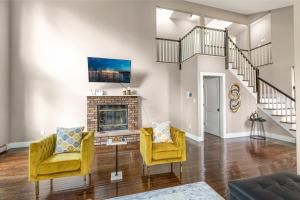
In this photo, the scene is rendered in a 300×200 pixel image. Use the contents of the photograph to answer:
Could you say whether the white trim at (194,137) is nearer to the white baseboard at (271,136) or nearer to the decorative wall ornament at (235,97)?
the white baseboard at (271,136)

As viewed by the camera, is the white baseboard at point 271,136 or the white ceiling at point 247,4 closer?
the white baseboard at point 271,136

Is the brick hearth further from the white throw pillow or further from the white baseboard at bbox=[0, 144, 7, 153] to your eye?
the white throw pillow

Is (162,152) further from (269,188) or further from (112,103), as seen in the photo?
(112,103)

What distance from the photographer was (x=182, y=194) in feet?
7.84

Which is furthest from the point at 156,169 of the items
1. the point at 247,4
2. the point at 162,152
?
the point at 247,4

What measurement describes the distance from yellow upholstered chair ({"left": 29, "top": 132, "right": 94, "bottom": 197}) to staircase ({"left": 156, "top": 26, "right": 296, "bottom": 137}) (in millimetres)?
4700

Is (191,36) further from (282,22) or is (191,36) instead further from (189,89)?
(282,22)

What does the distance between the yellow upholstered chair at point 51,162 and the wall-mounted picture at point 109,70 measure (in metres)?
2.86

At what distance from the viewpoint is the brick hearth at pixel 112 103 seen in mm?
5371

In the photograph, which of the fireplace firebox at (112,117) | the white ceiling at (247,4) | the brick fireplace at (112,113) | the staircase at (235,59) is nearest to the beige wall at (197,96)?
the staircase at (235,59)

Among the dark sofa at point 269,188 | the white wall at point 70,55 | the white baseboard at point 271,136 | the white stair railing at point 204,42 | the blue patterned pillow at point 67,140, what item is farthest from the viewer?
the white stair railing at point 204,42

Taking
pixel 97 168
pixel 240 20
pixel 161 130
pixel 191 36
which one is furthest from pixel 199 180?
pixel 240 20

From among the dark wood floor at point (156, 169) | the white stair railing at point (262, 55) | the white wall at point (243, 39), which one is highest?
the white wall at point (243, 39)

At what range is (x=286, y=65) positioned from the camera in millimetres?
6051
